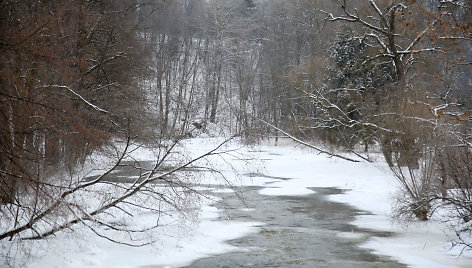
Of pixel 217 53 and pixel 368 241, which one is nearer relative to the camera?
pixel 368 241

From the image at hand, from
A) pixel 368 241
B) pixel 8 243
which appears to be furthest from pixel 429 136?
pixel 8 243

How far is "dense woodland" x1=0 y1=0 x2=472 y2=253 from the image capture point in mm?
7922

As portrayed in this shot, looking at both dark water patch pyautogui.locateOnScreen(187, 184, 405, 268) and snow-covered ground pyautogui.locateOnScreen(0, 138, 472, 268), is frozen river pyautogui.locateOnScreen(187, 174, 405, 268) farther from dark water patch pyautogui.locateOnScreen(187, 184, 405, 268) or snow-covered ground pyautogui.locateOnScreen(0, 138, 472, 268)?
snow-covered ground pyautogui.locateOnScreen(0, 138, 472, 268)

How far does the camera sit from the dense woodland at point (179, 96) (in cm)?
792

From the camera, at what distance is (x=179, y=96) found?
12.0 m

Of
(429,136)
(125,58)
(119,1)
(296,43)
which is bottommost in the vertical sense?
(429,136)

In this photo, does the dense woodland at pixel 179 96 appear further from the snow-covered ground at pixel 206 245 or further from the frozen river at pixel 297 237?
the frozen river at pixel 297 237

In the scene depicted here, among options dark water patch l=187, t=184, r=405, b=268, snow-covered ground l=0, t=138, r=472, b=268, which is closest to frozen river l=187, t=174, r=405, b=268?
dark water patch l=187, t=184, r=405, b=268

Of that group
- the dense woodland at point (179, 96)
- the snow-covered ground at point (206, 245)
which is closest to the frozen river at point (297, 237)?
the snow-covered ground at point (206, 245)

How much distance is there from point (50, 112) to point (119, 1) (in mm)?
13590

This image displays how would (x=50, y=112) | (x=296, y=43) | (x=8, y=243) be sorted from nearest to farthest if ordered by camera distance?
(x=50, y=112), (x=8, y=243), (x=296, y=43)

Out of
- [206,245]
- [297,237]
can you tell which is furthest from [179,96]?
[297,237]

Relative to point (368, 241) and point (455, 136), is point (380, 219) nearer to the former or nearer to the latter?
point (368, 241)

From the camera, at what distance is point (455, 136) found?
434 inches
